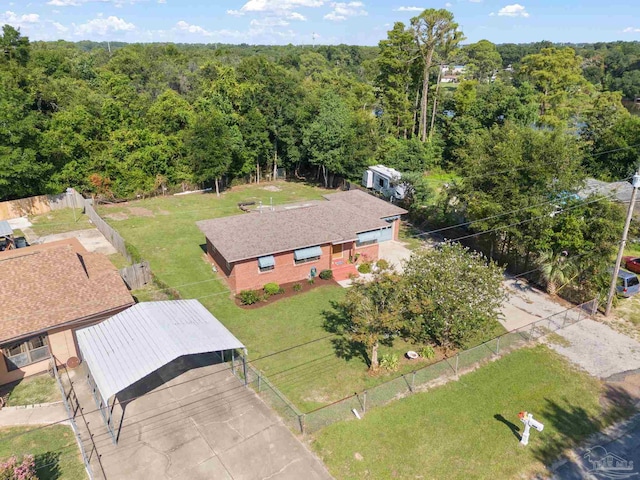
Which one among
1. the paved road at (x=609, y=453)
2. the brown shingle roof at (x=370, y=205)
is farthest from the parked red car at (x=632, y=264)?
the paved road at (x=609, y=453)

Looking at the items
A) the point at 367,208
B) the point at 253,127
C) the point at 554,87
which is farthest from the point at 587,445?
the point at 554,87

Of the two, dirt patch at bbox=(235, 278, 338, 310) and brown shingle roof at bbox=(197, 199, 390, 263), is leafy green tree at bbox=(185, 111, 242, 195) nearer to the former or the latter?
brown shingle roof at bbox=(197, 199, 390, 263)

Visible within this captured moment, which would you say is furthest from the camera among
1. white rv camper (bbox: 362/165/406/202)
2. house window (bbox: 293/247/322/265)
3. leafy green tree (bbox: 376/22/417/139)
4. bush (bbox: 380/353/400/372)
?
leafy green tree (bbox: 376/22/417/139)

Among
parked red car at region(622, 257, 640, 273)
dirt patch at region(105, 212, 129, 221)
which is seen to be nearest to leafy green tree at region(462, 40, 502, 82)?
parked red car at region(622, 257, 640, 273)

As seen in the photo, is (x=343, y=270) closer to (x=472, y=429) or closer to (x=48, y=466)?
(x=472, y=429)

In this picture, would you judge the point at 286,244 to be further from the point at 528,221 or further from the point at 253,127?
the point at 253,127

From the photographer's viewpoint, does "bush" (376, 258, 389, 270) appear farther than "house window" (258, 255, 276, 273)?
No
